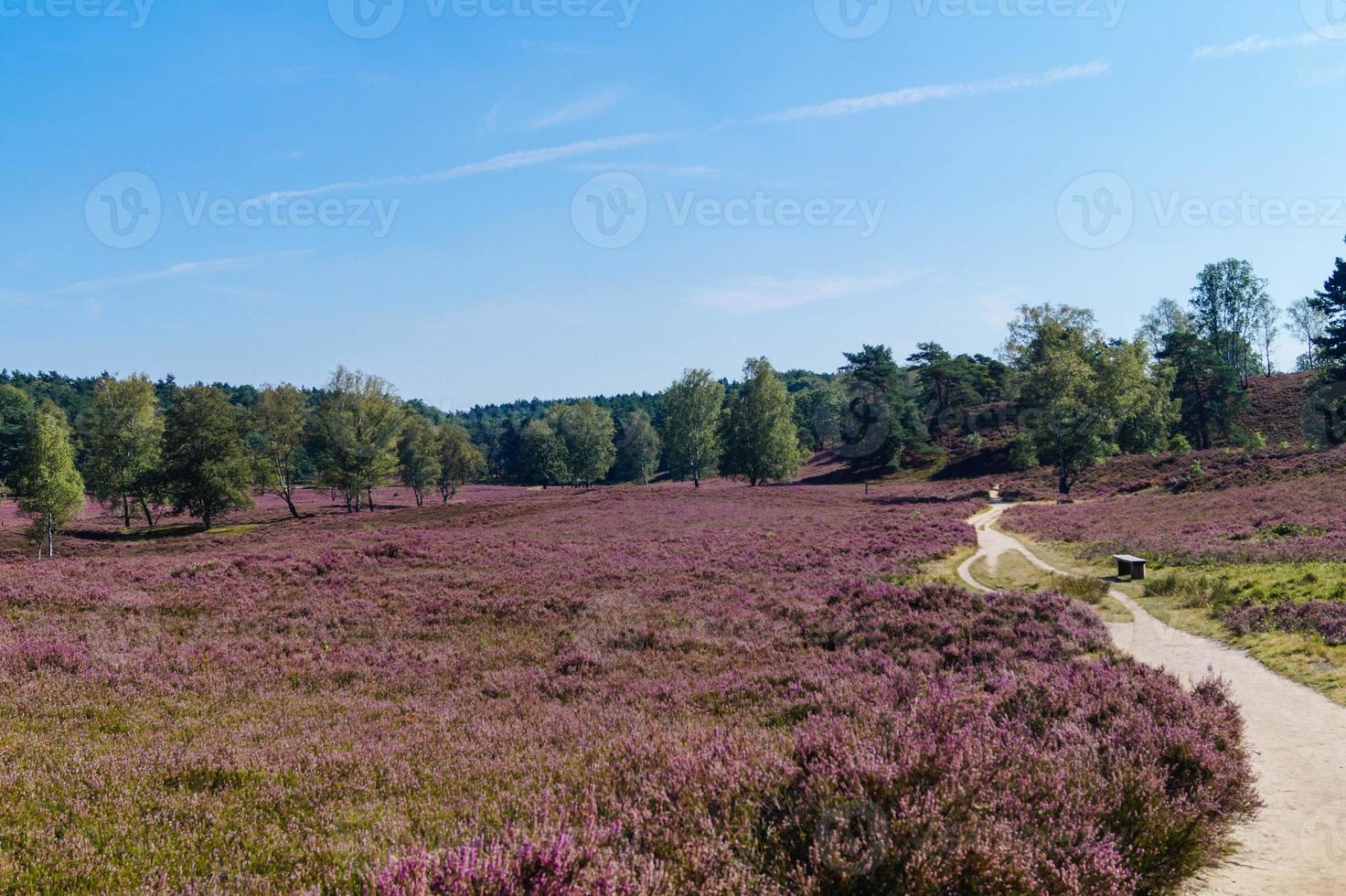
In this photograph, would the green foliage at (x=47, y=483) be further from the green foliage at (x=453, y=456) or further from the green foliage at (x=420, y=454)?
the green foliage at (x=453, y=456)

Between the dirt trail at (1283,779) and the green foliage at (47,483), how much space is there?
5260cm

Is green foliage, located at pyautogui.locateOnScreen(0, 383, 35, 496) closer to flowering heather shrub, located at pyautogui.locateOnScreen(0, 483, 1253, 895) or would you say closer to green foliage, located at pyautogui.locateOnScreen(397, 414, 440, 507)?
green foliage, located at pyautogui.locateOnScreen(397, 414, 440, 507)

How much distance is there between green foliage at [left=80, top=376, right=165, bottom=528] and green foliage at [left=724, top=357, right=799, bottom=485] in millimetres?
52592

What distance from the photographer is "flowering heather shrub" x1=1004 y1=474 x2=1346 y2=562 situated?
805 inches

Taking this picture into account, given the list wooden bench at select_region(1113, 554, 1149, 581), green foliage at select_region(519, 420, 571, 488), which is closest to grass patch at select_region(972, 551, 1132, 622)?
wooden bench at select_region(1113, 554, 1149, 581)

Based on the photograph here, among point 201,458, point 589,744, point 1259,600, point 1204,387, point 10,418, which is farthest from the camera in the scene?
point 10,418

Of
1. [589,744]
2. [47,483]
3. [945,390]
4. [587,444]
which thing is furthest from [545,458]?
[589,744]

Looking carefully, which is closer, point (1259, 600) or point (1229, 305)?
point (1259, 600)

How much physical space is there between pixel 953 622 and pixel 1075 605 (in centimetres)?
290

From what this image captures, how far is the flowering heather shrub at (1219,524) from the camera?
20.4 metres

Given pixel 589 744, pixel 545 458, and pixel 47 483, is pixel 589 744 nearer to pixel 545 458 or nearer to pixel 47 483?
pixel 47 483

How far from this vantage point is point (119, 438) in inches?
2159

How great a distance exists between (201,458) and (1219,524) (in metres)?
61.9

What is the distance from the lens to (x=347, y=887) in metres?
4.35
